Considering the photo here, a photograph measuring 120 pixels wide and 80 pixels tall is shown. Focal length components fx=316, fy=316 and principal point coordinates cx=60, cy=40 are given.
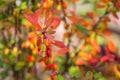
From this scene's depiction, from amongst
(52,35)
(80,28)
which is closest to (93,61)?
(80,28)

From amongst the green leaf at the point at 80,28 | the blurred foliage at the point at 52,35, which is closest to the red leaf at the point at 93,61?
the blurred foliage at the point at 52,35

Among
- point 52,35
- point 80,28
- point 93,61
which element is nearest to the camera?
point 52,35

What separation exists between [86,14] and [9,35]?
47cm

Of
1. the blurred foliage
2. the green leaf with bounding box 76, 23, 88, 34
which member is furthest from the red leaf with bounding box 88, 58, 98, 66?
the green leaf with bounding box 76, 23, 88, 34

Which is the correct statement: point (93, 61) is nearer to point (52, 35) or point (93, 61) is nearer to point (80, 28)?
point (80, 28)

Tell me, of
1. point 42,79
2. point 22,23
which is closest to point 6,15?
point 22,23

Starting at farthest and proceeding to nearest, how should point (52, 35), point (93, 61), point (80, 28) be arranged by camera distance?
point (93, 61)
point (80, 28)
point (52, 35)

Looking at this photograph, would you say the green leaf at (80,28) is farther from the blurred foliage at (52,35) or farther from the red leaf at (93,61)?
the red leaf at (93,61)

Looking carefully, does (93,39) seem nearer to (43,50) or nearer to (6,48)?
(6,48)

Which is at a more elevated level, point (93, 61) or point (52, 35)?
point (52, 35)

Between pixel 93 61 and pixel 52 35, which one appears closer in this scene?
pixel 52 35

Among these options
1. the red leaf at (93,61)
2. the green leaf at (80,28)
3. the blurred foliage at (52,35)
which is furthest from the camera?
the red leaf at (93,61)

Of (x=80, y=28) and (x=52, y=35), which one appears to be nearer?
(x=52, y=35)

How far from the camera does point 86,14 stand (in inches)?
73.2
